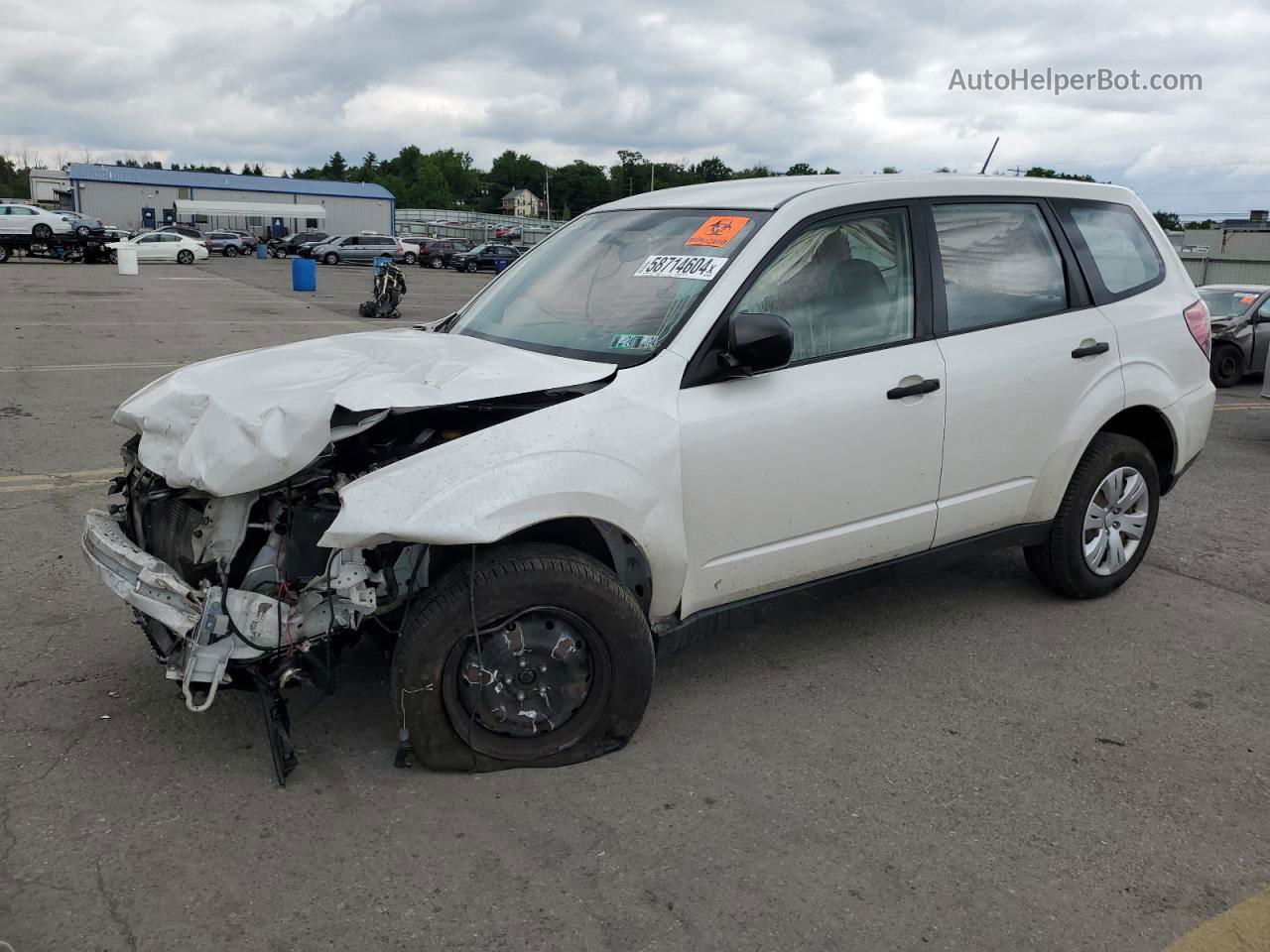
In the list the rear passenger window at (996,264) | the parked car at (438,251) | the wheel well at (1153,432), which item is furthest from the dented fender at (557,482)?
the parked car at (438,251)

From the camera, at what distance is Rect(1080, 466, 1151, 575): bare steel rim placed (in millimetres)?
4852

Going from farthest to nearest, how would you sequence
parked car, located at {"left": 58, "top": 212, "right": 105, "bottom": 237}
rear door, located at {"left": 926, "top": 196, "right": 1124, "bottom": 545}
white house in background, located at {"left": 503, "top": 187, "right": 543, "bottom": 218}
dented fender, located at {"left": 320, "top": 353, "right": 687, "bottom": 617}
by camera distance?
white house in background, located at {"left": 503, "top": 187, "right": 543, "bottom": 218}
parked car, located at {"left": 58, "top": 212, "right": 105, "bottom": 237}
rear door, located at {"left": 926, "top": 196, "right": 1124, "bottom": 545}
dented fender, located at {"left": 320, "top": 353, "right": 687, "bottom": 617}

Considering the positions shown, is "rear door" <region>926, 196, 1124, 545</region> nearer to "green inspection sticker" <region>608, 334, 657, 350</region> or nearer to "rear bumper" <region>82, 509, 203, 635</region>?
"green inspection sticker" <region>608, 334, 657, 350</region>

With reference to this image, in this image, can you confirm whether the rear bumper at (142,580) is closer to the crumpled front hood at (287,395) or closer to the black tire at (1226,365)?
the crumpled front hood at (287,395)

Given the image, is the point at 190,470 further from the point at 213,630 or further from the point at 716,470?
the point at 716,470

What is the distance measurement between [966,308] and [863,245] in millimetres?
550

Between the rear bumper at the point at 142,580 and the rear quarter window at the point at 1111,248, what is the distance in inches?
156

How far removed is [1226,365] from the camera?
46.8 ft

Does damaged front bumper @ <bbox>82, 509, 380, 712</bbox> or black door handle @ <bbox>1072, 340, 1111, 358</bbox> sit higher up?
black door handle @ <bbox>1072, 340, 1111, 358</bbox>

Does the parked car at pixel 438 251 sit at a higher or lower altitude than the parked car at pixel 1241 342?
higher

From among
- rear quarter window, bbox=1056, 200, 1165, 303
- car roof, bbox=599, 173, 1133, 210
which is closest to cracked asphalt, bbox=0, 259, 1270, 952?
rear quarter window, bbox=1056, 200, 1165, 303

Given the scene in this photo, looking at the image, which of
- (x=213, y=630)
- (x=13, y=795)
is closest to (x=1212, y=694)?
(x=213, y=630)

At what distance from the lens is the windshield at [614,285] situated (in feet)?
12.3

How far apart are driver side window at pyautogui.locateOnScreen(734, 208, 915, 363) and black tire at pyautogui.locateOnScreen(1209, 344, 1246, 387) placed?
1209 centimetres
